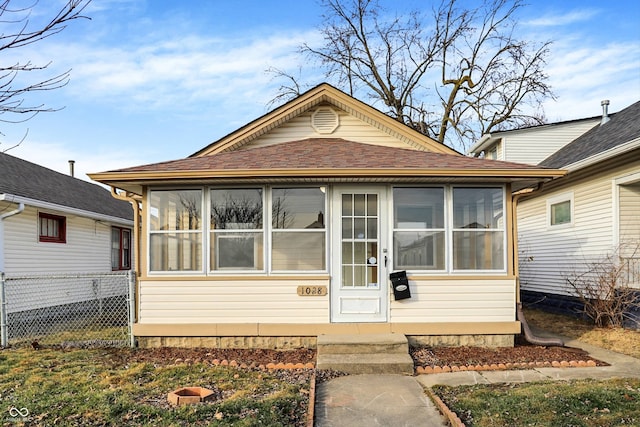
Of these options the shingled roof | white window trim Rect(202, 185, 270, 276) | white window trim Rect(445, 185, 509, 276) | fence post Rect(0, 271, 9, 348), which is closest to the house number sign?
white window trim Rect(202, 185, 270, 276)

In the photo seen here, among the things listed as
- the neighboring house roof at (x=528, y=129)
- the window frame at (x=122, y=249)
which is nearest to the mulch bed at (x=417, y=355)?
the window frame at (x=122, y=249)

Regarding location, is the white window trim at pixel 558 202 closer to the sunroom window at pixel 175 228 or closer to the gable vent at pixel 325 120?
the gable vent at pixel 325 120

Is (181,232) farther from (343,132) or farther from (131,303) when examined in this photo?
(343,132)

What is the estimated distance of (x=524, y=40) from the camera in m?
23.5

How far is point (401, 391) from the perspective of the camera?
16.9 feet

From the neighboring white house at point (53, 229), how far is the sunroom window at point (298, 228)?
5.56 metres

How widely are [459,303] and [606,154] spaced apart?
4082 mm

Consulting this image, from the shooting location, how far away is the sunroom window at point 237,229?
23.8 feet

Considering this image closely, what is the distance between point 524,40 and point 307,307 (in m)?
21.9

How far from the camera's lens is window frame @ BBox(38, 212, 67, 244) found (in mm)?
10750

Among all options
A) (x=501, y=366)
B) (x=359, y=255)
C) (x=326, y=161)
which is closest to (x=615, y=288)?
(x=501, y=366)

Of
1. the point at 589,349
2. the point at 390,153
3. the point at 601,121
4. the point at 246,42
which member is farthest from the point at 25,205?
the point at 601,121

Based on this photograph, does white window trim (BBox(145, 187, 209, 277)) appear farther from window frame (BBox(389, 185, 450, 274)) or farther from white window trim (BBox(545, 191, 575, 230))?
white window trim (BBox(545, 191, 575, 230))

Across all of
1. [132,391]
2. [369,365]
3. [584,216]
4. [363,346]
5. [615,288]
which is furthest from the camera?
[584,216]
